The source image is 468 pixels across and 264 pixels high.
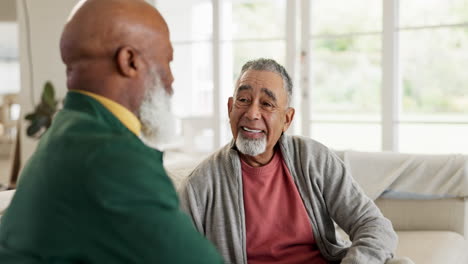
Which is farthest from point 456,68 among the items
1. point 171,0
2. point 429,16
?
point 171,0

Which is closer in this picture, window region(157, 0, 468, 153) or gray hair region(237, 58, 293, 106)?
gray hair region(237, 58, 293, 106)

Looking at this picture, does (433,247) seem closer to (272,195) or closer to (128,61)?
(272,195)

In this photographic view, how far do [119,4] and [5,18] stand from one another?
764cm

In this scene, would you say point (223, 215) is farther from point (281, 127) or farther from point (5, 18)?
point (5, 18)

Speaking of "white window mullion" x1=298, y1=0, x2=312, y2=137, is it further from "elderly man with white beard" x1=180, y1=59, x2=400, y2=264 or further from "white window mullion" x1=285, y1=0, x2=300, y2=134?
"elderly man with white beard" x1=180, y1=59, x2=400, y2=264

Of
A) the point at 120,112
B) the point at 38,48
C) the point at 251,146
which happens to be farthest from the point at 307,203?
the point at 38,48

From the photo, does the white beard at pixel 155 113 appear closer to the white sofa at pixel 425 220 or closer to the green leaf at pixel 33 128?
the white sofa at pixel 425 220

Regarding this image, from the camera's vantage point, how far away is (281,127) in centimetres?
201

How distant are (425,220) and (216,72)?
11.2 ft

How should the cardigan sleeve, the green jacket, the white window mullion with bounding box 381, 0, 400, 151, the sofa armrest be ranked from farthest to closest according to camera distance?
1. the white window mullion with bounding box 381, 0, 400, 151
2. the sofa armrest
3. the cardigan sleeve
4. the green jacket

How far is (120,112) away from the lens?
1.01m

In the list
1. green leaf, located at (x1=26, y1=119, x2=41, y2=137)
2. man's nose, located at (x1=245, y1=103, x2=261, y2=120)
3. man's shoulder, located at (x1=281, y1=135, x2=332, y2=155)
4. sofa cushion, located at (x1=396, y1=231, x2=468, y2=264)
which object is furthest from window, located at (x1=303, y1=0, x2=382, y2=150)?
man's nose, located at (x1=245, y1=103, x2=261, y2=120)

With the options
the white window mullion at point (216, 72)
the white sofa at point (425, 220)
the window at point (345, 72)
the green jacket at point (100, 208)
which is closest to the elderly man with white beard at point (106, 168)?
the green jacket at point (100, 208)

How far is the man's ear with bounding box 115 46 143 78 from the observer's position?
99 centimetres
